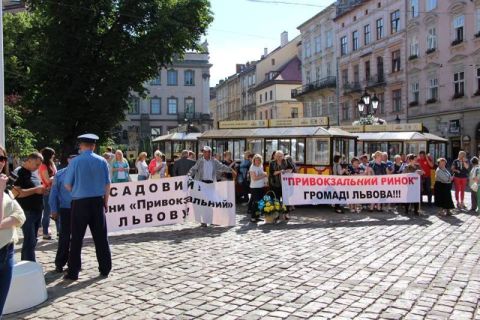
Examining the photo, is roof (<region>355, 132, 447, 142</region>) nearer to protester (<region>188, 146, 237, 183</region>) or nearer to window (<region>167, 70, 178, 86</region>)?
protester (<region>188, 146, 237, 183</region>)

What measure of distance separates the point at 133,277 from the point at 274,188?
7.14 metres

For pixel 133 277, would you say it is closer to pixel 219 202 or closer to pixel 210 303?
pixel 210 303

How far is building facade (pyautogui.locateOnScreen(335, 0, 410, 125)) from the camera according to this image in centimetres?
4444

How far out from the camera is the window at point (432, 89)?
39.5 metres

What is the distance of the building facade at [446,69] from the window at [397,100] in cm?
153

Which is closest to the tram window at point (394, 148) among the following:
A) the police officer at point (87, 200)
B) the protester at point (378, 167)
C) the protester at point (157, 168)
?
the protester at point (378, 167)

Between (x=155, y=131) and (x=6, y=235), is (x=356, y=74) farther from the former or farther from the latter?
(x=6, y=235)

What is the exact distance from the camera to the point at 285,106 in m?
74.8

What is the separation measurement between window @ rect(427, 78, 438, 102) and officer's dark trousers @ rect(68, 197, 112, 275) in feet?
118

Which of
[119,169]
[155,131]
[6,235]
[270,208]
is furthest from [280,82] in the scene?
[6,235]

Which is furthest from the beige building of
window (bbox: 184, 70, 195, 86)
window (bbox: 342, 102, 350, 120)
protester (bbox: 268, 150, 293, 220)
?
protester (bbox: 268, 150, 293, 220)

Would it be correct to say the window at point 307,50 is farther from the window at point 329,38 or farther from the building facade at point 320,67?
the window at point 329,38

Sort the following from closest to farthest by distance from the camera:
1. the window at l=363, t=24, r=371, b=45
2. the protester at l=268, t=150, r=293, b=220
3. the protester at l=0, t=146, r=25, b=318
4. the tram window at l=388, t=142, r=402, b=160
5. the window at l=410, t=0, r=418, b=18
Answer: the protester at l=0, t=146, r=25, b=318, the protester at l=268, t=150, r=293, b=220, the tram window at l=388, t=142, r=402, b=160, the window at l=410, t=0, r=418, b=18, the window at l=363, t=24, r=371, b=45

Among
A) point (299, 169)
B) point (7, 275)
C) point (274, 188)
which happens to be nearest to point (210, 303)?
point (7, 275)
